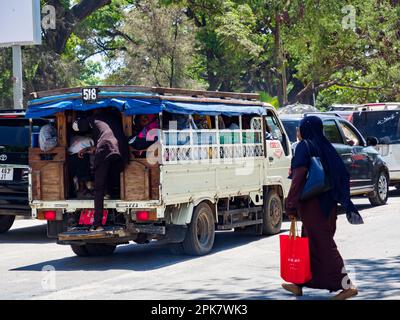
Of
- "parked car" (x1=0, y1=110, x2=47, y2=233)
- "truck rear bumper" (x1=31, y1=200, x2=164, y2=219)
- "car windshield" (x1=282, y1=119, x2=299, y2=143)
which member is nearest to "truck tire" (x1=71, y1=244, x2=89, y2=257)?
"truck rear bumper" (x1=31, y1=200, x2=164, y2=219)

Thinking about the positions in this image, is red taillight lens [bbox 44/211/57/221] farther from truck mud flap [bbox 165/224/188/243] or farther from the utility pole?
the utility pole

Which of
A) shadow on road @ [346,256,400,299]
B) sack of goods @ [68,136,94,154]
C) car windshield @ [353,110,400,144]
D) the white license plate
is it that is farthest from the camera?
car windshield @ [353,110,400,144]

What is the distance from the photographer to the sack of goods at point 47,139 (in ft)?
42.7

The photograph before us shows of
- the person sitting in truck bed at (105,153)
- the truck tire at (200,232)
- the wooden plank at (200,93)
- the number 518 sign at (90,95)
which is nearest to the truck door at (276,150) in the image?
the wooden plank at (200,93)

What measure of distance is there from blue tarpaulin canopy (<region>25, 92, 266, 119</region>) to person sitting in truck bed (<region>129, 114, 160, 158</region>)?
0.99 feet

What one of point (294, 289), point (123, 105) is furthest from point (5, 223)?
point (294, 289)

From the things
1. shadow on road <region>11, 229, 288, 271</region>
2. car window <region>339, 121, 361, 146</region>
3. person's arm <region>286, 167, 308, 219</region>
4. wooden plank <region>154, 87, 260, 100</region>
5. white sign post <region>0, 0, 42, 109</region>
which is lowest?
shadow on road <region>11, 229, 288, 271</region>

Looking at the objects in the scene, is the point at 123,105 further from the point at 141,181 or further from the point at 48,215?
the point at 48,215

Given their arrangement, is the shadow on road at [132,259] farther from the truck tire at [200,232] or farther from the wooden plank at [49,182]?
the wooden plank at [49,182]

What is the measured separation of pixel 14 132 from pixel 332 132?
6.66 metres

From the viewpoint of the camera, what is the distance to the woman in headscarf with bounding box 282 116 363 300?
30.4ft

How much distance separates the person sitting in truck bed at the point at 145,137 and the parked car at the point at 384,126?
11.7 meters

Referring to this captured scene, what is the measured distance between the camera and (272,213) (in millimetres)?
15594
